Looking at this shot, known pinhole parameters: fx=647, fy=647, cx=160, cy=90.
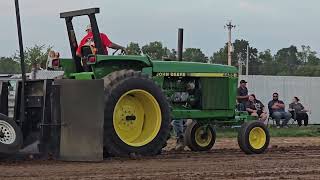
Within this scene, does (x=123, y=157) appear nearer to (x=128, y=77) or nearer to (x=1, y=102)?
(x=128, y=77)

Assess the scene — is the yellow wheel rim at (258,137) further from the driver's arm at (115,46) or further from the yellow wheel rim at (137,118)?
the driver's arm at (115,46)

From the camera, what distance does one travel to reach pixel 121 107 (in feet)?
31.4

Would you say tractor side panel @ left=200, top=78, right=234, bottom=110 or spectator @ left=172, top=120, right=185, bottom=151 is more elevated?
tractor side panel @ left=200, top=78, right=234, bottom=110

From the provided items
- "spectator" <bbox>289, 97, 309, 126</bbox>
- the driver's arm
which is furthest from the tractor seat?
"spectator" <bbox>289, 97, 309, 126</bbox>

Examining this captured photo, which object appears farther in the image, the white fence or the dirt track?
the white fence

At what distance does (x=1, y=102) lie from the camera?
30.6ft

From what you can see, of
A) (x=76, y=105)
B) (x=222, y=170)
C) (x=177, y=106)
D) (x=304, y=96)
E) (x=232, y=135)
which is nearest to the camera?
(x=222, y=170)

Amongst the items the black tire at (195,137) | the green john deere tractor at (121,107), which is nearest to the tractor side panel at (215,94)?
the green john deere tractor at (121,107)

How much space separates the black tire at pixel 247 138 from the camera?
35.4 feet

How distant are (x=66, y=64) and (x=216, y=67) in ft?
8.50

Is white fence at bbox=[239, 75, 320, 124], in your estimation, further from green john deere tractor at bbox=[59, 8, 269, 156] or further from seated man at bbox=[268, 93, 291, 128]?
green john deere tractor at bbox=[59, 8, 269, 156]

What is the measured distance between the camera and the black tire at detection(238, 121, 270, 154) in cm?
1078

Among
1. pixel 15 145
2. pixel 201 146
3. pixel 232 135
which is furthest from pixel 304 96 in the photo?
pixel 15 145

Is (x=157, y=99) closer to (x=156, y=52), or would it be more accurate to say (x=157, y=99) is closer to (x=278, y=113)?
(x=278, y=113)
